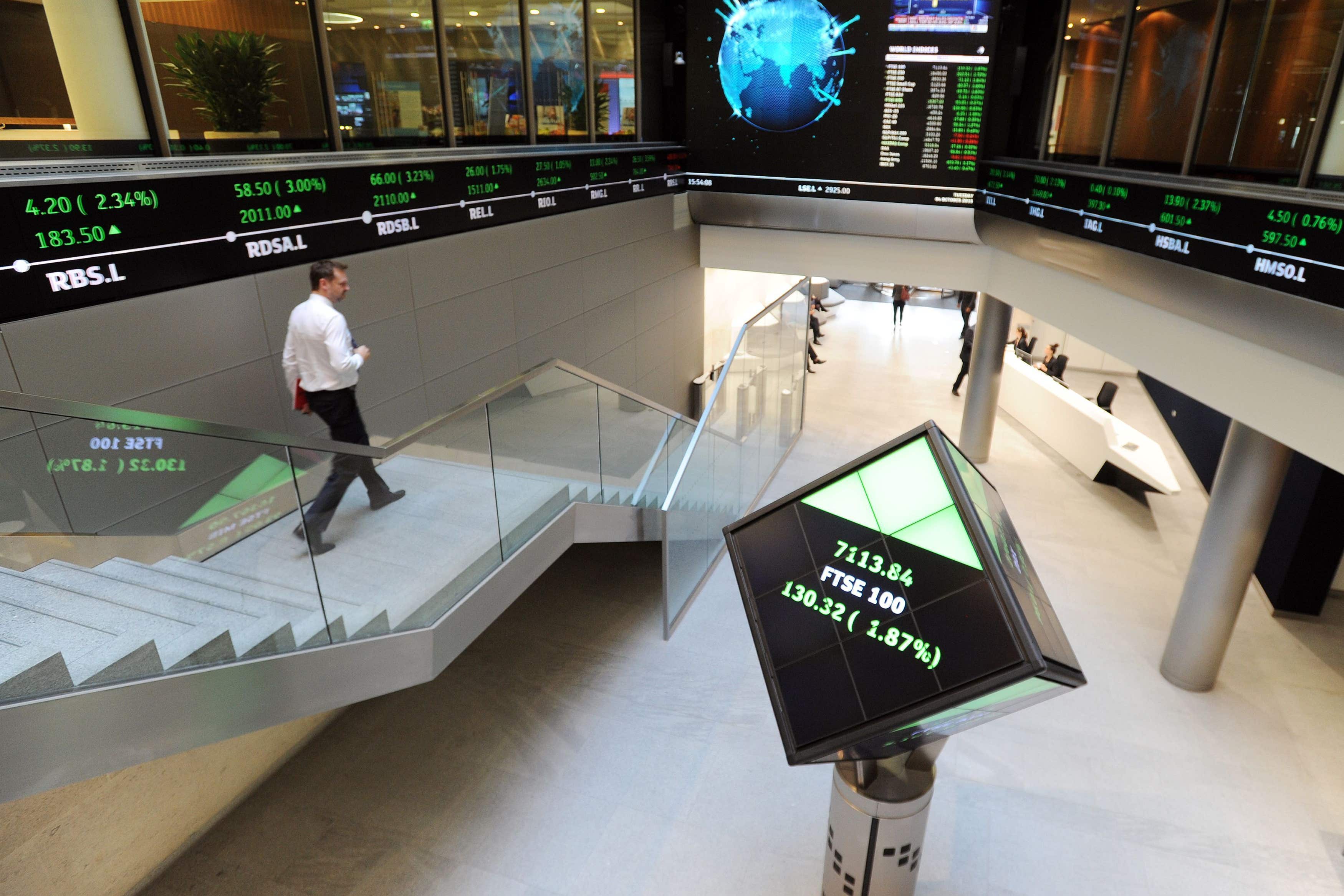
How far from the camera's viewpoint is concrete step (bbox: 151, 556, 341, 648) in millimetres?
3150

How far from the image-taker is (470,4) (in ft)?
23.1

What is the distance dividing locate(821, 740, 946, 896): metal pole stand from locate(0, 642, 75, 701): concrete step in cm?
306

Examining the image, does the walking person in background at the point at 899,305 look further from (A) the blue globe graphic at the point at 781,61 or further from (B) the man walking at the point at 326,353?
(B) the man walking at the point at 326,353

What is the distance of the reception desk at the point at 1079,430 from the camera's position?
9.31 metres

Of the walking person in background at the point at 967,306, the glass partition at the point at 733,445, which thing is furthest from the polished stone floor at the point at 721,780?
the walking person in background at the point at 967,306

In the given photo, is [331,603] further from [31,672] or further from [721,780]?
[721,780]

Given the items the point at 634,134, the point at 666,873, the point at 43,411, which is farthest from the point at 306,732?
the point at 634,134

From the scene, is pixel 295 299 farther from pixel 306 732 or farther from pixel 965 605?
pixel 965 605

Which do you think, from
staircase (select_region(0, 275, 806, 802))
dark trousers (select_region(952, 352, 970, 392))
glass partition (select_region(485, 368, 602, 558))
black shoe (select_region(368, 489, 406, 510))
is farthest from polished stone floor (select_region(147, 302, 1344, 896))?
dark trousers (select_region(952, 352, 970, 392))

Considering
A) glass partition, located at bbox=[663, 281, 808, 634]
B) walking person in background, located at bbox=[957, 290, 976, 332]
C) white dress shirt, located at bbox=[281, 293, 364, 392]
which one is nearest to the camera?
white dress shirt, located at bbox=[281, 293, 364, 392]

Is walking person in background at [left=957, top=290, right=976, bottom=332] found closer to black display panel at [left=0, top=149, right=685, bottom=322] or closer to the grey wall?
the grey wall

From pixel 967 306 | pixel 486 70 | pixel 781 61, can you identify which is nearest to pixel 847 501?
pixel 486 70

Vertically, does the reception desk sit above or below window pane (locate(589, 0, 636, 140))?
below

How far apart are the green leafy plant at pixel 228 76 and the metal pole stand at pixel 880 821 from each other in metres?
5.29
